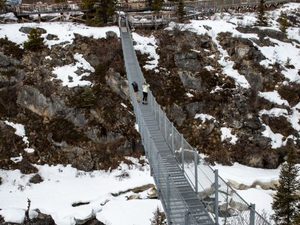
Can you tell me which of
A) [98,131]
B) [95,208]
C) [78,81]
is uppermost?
[78,81]

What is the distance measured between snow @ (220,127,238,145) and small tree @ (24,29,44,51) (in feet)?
45.8

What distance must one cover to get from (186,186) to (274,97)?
Answer: 16.8m

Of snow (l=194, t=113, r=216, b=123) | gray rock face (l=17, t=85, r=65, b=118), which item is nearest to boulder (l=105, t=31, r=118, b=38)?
gray rock face (l=17, t=85, r=65, b=118)

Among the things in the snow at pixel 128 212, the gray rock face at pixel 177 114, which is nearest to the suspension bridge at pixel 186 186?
the snow at pixel 128 212

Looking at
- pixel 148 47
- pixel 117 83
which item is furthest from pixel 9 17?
pixel 117 83

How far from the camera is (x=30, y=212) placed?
21609 millimetres

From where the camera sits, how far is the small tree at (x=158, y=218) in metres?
19.9

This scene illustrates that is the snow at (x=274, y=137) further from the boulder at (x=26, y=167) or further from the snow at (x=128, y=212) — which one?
the boulder at (x=26, y=167)

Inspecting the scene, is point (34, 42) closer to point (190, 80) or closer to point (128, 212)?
point (190, 80)

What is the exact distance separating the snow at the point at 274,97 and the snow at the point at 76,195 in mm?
9820

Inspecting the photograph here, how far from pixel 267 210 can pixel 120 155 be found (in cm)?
909

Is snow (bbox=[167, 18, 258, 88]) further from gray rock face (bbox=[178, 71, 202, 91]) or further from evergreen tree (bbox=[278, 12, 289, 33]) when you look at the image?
evergreen tree (bbox=[278, 12, 289, 33])

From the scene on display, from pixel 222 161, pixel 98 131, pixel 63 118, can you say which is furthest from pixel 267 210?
pixel 63 118

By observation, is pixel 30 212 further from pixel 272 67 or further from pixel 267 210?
pixel 272 67
